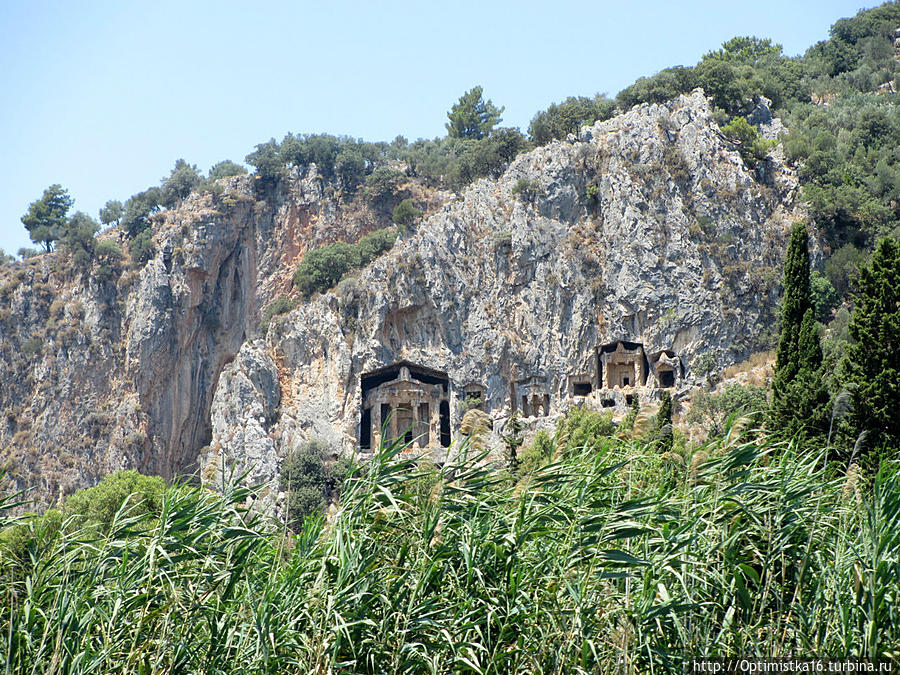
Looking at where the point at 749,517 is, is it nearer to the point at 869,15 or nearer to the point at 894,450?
the point at 894,450

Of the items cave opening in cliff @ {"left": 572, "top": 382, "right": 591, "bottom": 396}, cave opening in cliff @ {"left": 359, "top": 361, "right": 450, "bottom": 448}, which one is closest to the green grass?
cave opening in cliff @ {"left": 572, "top": 382, "right": 591, "bottom": 396}

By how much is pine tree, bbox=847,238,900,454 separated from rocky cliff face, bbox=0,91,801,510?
26047mm

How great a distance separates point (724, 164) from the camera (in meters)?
58.4

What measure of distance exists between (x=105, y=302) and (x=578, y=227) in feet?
121

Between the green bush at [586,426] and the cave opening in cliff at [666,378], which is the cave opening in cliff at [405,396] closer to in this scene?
the green bush at [586,426]

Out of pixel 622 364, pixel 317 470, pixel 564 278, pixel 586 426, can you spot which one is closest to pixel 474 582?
pixel 586 426

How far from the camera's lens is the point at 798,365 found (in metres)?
28.8

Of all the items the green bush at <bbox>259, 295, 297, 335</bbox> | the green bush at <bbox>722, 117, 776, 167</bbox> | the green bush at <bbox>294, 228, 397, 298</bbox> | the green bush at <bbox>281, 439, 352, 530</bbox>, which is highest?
the green bush at <bbox>722, 117, 776, 167</bbox>

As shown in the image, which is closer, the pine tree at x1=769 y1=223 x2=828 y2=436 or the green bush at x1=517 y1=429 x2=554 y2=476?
the green bush at x1=517 y1=429 x2=554 y2=476

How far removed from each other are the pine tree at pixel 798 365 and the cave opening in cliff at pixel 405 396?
30065 mm

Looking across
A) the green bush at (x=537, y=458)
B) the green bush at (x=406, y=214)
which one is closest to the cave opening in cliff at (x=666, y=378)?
the green bush at (x=537, y=458)

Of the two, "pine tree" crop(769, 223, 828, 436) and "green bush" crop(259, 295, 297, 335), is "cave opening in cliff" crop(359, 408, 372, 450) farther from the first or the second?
"pine tree" crop(769, 223, 828, 436)

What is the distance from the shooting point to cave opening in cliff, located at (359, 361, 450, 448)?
58594 millimetres

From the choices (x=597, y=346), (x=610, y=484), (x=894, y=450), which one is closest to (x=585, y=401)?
(x=597, y=346)
